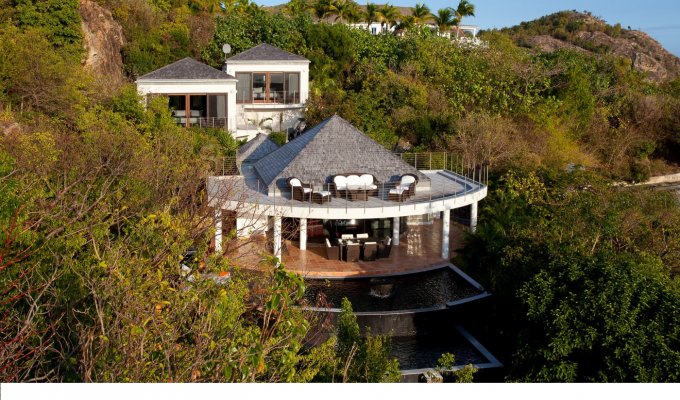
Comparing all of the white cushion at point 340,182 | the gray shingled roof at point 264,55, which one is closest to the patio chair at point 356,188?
the white cushion at point 340,182

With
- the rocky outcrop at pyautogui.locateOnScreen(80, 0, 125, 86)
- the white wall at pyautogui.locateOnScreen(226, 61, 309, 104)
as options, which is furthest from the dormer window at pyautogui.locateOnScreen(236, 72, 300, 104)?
the rocky outcrop at pyautogui.locateOnScreen(80, 0, 125, 86)

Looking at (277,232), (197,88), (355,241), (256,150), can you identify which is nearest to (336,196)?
(355,241)

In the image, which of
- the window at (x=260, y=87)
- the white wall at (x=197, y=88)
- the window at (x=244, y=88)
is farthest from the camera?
the window at (x=260, y=87)

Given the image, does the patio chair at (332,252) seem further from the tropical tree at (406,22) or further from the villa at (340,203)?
the tropical tree at (406,22)
